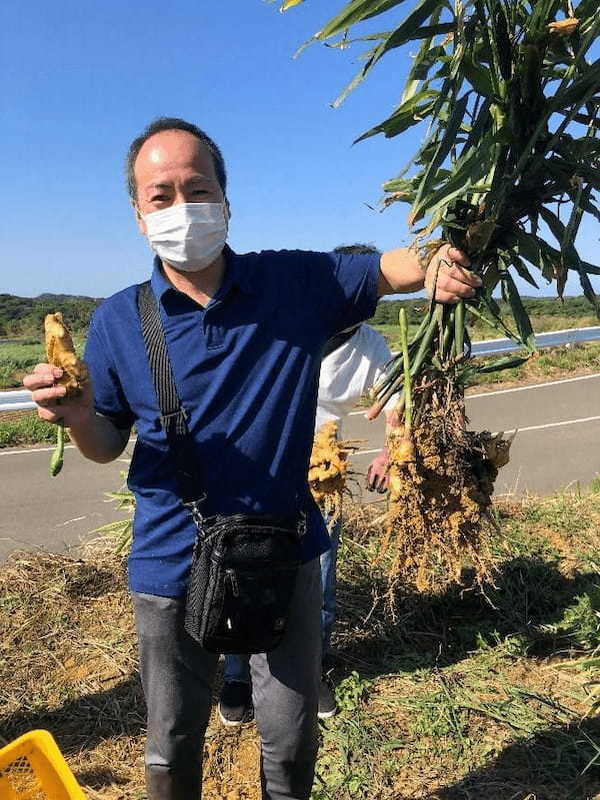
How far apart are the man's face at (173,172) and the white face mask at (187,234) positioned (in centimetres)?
3

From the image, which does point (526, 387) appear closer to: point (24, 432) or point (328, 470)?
point (24, 432)

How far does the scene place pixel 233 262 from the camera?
1.91 meters

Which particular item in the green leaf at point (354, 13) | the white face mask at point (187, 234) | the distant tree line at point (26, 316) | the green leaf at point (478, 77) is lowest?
the white face mask at point (187, 234)

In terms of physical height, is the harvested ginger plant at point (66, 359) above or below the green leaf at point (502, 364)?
above

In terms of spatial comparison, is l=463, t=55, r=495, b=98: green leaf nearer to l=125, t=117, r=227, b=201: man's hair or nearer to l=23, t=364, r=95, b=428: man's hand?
l=125, t=117, r=227, b=201: man's hair

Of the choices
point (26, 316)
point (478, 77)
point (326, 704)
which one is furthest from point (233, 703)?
point (26, 316)

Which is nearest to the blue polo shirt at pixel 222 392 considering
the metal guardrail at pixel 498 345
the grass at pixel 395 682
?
the grass at pixel 395 682

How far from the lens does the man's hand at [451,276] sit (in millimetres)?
1820

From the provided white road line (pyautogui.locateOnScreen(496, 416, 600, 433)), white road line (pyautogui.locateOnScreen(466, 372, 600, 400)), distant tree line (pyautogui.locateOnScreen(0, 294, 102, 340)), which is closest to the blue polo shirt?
white road line (pyautogui.locateOnScreen(496, 416, 600, 433))

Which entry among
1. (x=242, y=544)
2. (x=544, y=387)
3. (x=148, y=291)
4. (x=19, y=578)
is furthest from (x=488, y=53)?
(x=544, y=387)

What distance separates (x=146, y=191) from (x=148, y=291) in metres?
0.28

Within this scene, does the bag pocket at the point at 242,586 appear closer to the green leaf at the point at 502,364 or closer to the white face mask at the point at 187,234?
the white face mask at the point at 187,234

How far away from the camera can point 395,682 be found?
319 cm

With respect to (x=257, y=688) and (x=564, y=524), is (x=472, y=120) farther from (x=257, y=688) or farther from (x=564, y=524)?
(x=564, y=524)
